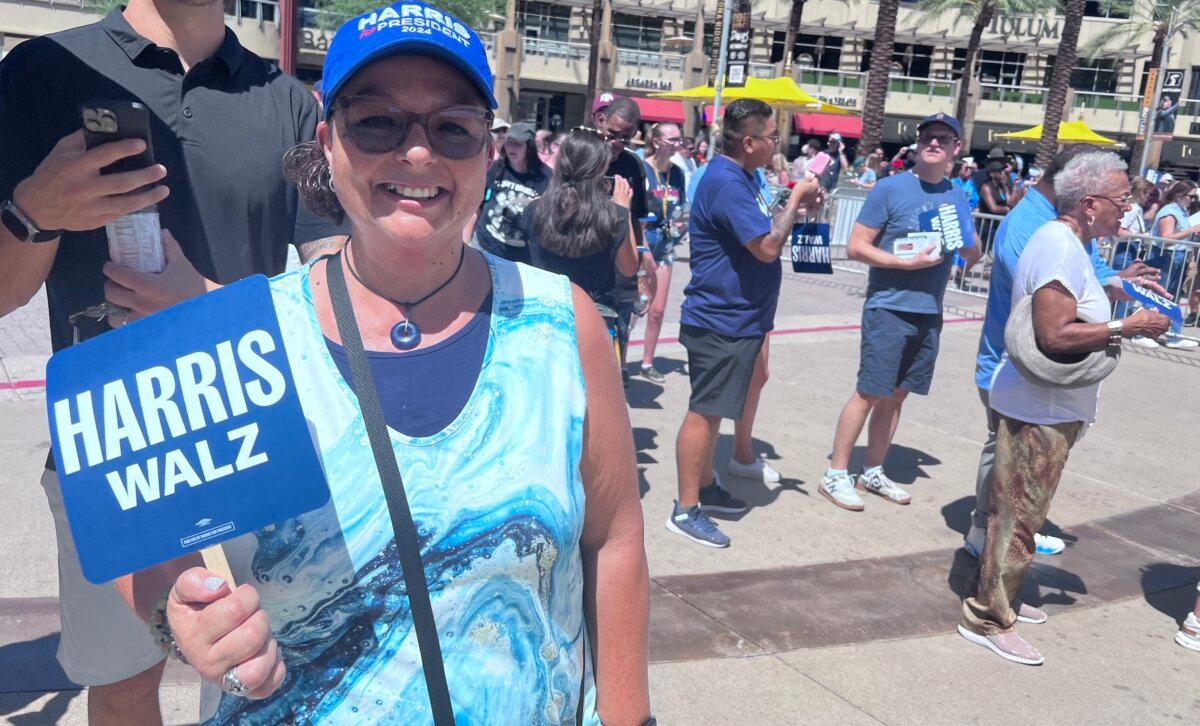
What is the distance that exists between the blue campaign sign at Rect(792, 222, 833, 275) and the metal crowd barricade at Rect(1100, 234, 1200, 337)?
281 inches

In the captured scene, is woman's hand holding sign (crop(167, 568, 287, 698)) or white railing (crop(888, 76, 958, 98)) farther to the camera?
white railing (crop(888, 76, 958, 98))

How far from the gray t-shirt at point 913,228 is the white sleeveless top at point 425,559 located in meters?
4.21

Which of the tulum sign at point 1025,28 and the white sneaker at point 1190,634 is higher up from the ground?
the tulum sign at point 1025,28

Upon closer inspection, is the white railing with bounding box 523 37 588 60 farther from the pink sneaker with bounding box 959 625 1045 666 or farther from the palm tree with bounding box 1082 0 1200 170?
the pink sneaker with bounding box 959 625 1045 666

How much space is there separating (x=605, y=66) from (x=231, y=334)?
44.4 m

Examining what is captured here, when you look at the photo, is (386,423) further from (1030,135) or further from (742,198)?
(1030,135)

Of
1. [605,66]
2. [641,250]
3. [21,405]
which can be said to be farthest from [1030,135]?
[21,405]

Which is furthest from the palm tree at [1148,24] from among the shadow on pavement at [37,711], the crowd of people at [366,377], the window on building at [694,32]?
the crowd of people at [366,377]

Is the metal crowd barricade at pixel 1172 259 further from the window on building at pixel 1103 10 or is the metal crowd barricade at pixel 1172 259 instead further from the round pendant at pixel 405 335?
the window on building at pixel 1103 10

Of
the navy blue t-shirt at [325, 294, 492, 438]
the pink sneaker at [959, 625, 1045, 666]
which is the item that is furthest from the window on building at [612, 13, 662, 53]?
the navy blue t-shirt at [325, 294, 492, 438]

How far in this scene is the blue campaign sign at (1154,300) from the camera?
4.16 meters

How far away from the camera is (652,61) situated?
45281 mm

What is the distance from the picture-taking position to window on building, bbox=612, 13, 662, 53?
1897 inches

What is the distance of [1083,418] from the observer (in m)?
4.12
